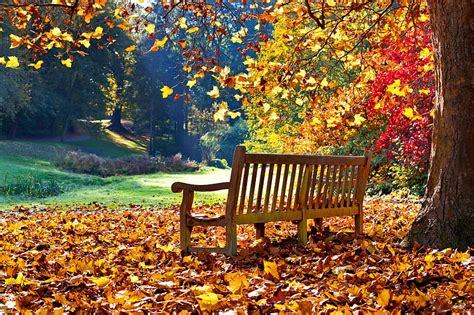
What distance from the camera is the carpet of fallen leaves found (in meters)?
3.46

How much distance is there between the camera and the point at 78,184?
21.5m

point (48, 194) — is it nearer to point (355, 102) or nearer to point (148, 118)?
point (355, 102)

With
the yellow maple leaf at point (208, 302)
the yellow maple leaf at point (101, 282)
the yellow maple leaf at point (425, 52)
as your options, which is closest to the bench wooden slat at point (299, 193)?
the yellow maple leaf at point (425, 52)

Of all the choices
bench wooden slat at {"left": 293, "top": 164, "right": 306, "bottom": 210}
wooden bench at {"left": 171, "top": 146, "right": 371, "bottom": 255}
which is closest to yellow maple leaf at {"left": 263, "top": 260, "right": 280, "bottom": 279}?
wooden bench at {"left": 171, "top": 146, "right": 371, "bottom": 255}

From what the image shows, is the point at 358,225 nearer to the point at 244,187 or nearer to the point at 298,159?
the point at 298,159

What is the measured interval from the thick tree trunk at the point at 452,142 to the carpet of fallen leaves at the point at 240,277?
304 mm

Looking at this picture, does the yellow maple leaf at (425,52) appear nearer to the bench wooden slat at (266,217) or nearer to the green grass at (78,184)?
the bench wooden slat at (266,217)

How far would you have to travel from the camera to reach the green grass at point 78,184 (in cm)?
1662

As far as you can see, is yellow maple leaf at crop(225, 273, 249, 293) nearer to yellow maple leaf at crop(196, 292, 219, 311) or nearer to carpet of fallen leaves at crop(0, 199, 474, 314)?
carpet of fallen leaves at crop(0, 199, 474, 314)

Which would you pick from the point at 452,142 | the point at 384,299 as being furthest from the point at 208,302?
the point at 452,142

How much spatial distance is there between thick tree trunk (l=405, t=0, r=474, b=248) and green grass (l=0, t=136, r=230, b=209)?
33.6 feet

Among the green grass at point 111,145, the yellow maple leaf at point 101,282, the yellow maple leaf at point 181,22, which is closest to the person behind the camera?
the yellow maple leaf at point 101,282

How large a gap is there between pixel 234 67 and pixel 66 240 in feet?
176

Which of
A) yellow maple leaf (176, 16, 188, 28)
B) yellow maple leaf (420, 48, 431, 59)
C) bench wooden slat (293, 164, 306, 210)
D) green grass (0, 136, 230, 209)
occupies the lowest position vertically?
green grass (0, 136, 230, 209)
